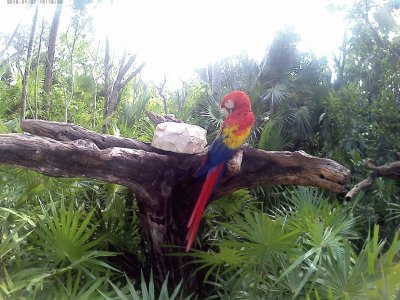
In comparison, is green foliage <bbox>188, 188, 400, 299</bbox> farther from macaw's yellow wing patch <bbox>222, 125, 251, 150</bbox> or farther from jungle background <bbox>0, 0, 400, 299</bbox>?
macaw's yellow wing patch <bbox>222, 125, 251, 150</bbox>

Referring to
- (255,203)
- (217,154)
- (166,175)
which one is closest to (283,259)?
(217,154)

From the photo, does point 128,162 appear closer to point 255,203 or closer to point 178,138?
point 178,138

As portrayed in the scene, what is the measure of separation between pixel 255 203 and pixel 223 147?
1.20 m

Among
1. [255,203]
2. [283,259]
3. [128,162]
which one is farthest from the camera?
[255,203]

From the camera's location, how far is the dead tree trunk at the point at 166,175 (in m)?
1.75

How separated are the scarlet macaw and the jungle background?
256mm

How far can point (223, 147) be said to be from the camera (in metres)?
1.80

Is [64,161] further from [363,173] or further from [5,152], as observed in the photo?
[363,173]

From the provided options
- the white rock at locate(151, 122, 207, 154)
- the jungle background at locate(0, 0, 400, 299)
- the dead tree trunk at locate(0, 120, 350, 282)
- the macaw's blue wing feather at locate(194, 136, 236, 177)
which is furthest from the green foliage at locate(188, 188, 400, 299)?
the white rock at locate(151, 122, 207, 154)

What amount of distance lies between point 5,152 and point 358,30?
4477 millimetres

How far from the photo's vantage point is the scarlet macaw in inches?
70.8

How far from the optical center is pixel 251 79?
511 cm

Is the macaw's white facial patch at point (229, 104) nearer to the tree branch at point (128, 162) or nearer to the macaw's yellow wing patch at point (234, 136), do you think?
the macaw's yellow wing patch at point (234, 136)

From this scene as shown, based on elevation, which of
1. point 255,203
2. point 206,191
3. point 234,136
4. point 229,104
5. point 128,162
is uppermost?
point 229,104
